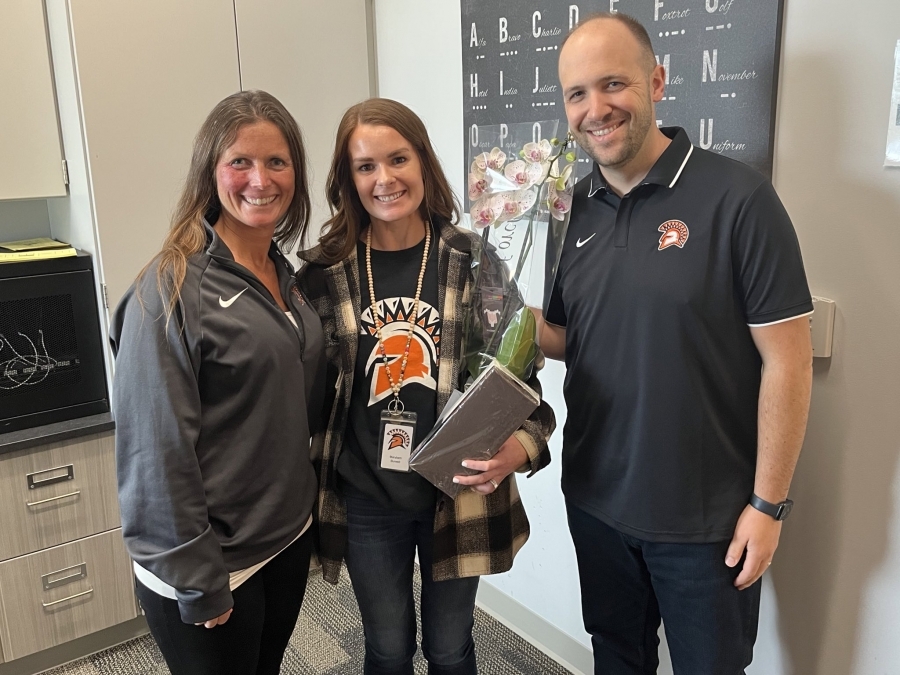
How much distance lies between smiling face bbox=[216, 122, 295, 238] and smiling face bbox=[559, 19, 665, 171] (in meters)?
0.56

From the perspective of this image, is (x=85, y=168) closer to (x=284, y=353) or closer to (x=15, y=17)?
(x=15, y=17)

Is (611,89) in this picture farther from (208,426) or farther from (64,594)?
(64,594)

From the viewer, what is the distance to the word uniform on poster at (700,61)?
4.76 ft

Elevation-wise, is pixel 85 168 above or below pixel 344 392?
above

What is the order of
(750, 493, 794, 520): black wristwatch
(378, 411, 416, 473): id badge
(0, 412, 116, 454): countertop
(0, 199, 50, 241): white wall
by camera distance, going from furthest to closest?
(0, 199, 50, 241): white wall, (0, 412, 116, 454): countertop, (378, 411, 416, 473): id badge, (750, 493, 794, 520): black wristwatch

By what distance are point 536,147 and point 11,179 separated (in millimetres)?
1632

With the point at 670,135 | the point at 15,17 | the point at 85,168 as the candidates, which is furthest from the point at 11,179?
the point at 670,135

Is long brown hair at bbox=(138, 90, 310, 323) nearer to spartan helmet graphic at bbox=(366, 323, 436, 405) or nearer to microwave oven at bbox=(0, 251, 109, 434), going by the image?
spartan helmet graphic at bbox=(366, 323, 436, 405)

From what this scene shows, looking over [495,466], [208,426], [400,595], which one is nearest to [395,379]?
[495,466]

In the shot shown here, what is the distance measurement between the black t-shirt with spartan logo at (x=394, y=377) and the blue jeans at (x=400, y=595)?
0.06m

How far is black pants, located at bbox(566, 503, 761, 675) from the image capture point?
1.32m

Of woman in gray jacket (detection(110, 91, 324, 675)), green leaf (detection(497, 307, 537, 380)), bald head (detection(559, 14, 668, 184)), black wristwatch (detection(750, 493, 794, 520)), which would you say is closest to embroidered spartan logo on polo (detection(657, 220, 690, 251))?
bald head (detection(559, 14, 668, 184))

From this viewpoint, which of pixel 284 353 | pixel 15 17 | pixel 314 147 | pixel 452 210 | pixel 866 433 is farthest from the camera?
pixel 314 147

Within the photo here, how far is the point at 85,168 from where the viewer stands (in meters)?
2.12
